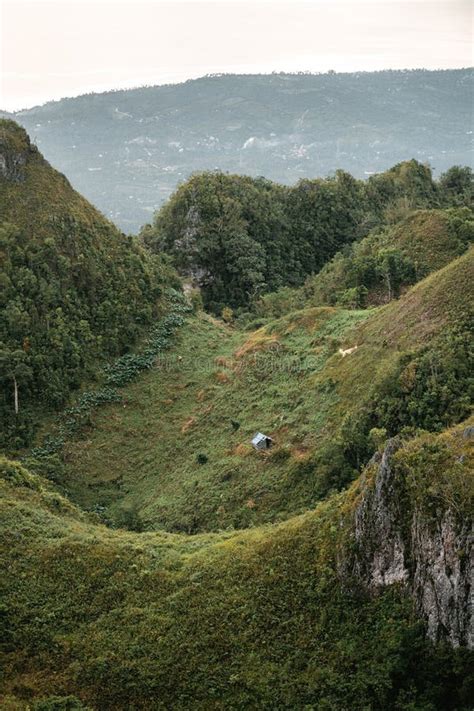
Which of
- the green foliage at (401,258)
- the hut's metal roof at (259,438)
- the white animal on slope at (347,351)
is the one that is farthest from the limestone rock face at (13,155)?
the hut's metal roof at (259,438)

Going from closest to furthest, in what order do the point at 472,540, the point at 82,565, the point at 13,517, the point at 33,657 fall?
the point at 472,540
the point at 33,657
the point at 82,565
the point at 13,517

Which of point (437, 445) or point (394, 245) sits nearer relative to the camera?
point (437, 445)

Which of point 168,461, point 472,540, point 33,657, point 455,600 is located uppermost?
point 472,540

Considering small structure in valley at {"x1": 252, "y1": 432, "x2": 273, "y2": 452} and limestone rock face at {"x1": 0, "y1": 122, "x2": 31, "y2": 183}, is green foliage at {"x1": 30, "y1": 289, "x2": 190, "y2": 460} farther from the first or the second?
limestone rock face at {"x1": 0, "y1": 122, "x2": 31, "y2": 183}

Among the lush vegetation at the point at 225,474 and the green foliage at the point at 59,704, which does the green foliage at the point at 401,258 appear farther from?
the green foliage at the point at 59,704

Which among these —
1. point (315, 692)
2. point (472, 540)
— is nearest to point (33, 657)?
point (315, 692)

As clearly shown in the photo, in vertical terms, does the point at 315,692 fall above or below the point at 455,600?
below

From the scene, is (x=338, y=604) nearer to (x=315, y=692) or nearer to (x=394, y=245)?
(x=315, y=692)
